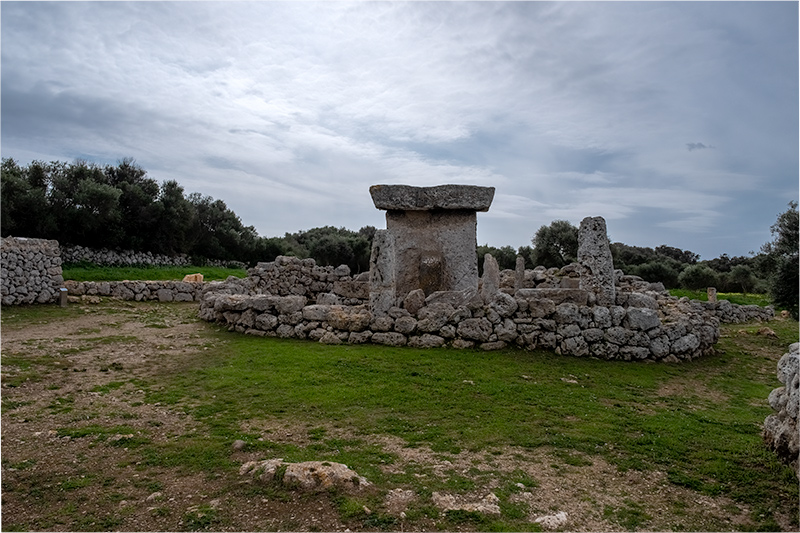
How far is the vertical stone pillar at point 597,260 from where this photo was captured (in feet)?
36.4

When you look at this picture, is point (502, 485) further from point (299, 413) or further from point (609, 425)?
point (299, 413)

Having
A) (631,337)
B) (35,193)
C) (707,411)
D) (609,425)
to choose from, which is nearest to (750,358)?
(631,337)

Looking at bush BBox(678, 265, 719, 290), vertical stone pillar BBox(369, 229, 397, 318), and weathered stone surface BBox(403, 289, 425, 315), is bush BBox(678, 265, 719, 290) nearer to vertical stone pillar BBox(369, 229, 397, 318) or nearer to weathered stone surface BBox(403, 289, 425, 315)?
weathered stone surface BBox(403, 289, 425, 315)

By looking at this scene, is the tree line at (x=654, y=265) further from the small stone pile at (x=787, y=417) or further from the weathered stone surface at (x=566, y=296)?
the small stone pile at (x=787, y=417)

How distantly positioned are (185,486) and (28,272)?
49.2 feet

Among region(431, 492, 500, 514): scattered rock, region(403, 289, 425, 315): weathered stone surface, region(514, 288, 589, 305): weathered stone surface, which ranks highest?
region(514, 288, 589, 305): weathered stone surface

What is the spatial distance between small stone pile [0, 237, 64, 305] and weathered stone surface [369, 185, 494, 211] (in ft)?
36.0

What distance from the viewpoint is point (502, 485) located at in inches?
172

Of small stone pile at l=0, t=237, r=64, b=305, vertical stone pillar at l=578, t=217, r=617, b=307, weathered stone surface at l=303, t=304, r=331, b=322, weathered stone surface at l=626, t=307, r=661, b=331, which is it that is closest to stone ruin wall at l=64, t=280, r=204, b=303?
small stone pile at l=0, t=237, r=64, b=305

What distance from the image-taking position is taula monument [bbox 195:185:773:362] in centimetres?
972

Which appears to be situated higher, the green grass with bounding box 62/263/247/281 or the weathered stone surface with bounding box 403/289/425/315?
the green grass with bounding box 62/263/247/281

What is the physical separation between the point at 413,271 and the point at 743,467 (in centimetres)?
865

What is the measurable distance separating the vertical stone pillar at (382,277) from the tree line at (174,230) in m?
12.2

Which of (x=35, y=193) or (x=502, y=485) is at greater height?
(x=35, y=193)
